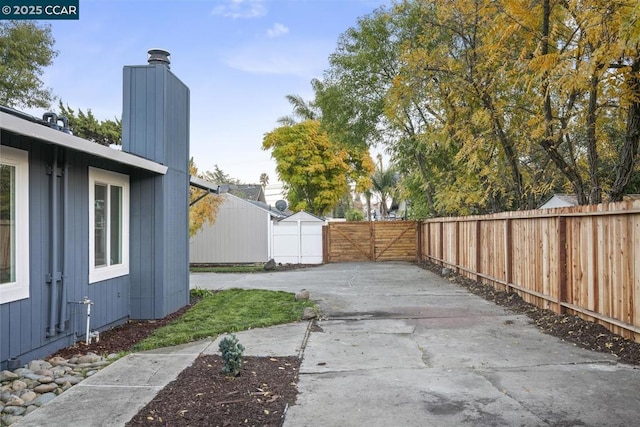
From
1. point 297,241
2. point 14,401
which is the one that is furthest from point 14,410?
point 297,241

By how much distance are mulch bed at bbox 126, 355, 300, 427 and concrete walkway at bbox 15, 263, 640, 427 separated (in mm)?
122

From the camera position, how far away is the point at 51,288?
5.16 metres

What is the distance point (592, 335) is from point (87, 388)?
5435 mm

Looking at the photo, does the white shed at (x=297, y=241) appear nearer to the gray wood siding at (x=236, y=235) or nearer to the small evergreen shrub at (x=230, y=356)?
the gray wood siding at (x=236, y=235)

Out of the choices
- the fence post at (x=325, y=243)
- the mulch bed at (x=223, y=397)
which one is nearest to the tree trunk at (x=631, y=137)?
the mulch bed at (x=223, y=397)

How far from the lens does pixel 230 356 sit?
13.8ft

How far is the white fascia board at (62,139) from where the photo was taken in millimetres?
3949

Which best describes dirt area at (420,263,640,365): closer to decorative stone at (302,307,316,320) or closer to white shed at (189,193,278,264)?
decorative stone at (302,307,316,320)

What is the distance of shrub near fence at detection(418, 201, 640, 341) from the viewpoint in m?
5.14

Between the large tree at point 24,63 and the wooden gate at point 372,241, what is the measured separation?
14.4 meters

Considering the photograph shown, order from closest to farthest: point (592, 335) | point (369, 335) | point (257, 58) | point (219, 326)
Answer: point (592, 335)
point (369, 335)
point (219, 326)
point (257, 58)

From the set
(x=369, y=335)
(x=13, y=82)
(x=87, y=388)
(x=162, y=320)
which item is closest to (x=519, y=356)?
(x=369, y=335)

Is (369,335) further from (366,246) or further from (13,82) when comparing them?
(13,82)

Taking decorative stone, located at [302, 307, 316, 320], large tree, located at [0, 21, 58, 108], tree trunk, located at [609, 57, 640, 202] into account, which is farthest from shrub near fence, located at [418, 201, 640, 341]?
large tree, located at [0, 21, 58, 108]
